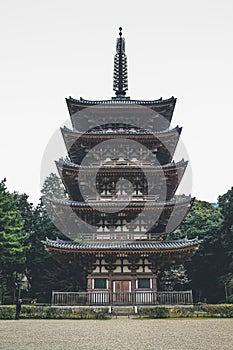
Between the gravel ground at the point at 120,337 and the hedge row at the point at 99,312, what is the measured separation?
397cm

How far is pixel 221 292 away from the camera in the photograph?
36.5 metres

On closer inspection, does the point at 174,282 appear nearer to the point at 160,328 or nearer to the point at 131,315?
the point at 131,315

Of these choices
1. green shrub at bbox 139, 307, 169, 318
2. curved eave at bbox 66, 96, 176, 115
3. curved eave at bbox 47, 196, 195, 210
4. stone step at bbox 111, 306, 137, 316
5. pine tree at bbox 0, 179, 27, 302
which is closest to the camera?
green shrub at bbox 139, 307, 169, 318

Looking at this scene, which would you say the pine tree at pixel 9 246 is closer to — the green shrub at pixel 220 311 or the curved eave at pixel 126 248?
the curved eave at pixel 126 248

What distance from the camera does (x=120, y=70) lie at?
1460 inches

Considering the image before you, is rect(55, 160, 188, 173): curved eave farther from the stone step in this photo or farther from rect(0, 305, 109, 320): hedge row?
rect(0, 305, 109, 320): hedge row

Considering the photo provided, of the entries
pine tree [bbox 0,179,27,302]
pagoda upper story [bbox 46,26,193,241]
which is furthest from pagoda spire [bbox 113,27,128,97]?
pine tree [bbox 0,179,27,302]

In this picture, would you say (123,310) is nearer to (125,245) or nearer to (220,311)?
(125,245)

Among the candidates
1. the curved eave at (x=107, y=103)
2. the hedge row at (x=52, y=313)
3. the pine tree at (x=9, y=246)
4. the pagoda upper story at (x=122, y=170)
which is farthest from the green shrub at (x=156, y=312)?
the curved eave at (x=107, y=103)

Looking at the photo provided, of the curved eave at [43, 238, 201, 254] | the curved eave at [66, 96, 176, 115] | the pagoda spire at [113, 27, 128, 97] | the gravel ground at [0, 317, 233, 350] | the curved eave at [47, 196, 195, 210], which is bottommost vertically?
the gravel ground at [0, 317, 233, 350]

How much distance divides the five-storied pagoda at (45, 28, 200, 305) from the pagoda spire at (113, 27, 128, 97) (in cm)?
535

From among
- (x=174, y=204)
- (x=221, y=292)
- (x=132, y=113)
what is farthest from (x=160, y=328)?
(x=221, y=292)

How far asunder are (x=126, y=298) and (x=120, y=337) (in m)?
10.4

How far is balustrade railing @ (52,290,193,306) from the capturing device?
80.9 feet
